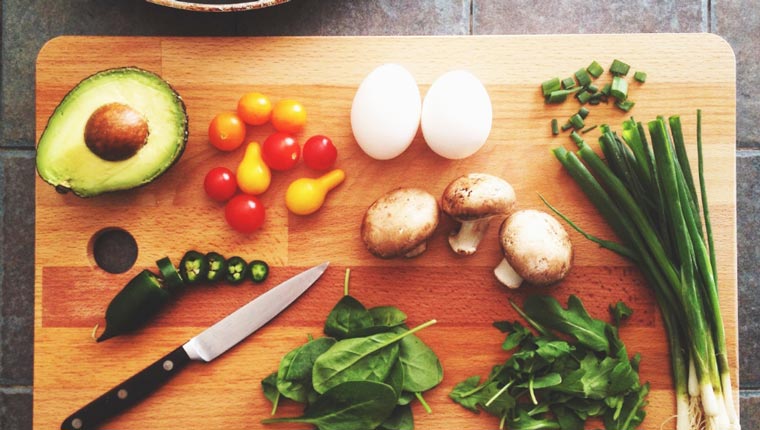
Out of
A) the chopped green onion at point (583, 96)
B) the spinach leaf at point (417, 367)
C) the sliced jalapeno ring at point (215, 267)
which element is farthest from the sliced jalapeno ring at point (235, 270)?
the chopped green onion at point (583, 96)

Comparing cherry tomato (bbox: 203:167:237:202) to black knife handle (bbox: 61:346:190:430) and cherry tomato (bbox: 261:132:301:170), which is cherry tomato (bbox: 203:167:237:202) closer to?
cherry tomato (bbox: 261:132:301:170)

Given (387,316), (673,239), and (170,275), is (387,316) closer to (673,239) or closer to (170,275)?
(170,275)

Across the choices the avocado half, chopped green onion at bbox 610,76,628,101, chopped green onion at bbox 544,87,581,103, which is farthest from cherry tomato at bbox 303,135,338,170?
chopped green onion at bbox 610,76,628,101

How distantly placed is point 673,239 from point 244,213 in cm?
83

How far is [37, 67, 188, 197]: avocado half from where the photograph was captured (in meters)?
1.13

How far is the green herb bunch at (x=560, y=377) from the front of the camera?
122cm

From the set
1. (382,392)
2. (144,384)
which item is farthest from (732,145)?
(144,384)

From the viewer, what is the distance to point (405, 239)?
3.89 ft

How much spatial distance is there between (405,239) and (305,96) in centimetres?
36

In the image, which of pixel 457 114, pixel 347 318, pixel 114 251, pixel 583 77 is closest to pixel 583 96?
pixel 583 77

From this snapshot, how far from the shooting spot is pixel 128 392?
1270mm

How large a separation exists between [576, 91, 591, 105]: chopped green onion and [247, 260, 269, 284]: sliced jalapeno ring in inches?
28.0

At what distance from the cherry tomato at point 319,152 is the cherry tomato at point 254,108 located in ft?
0.33

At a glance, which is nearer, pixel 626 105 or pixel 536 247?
pixel 536 247
